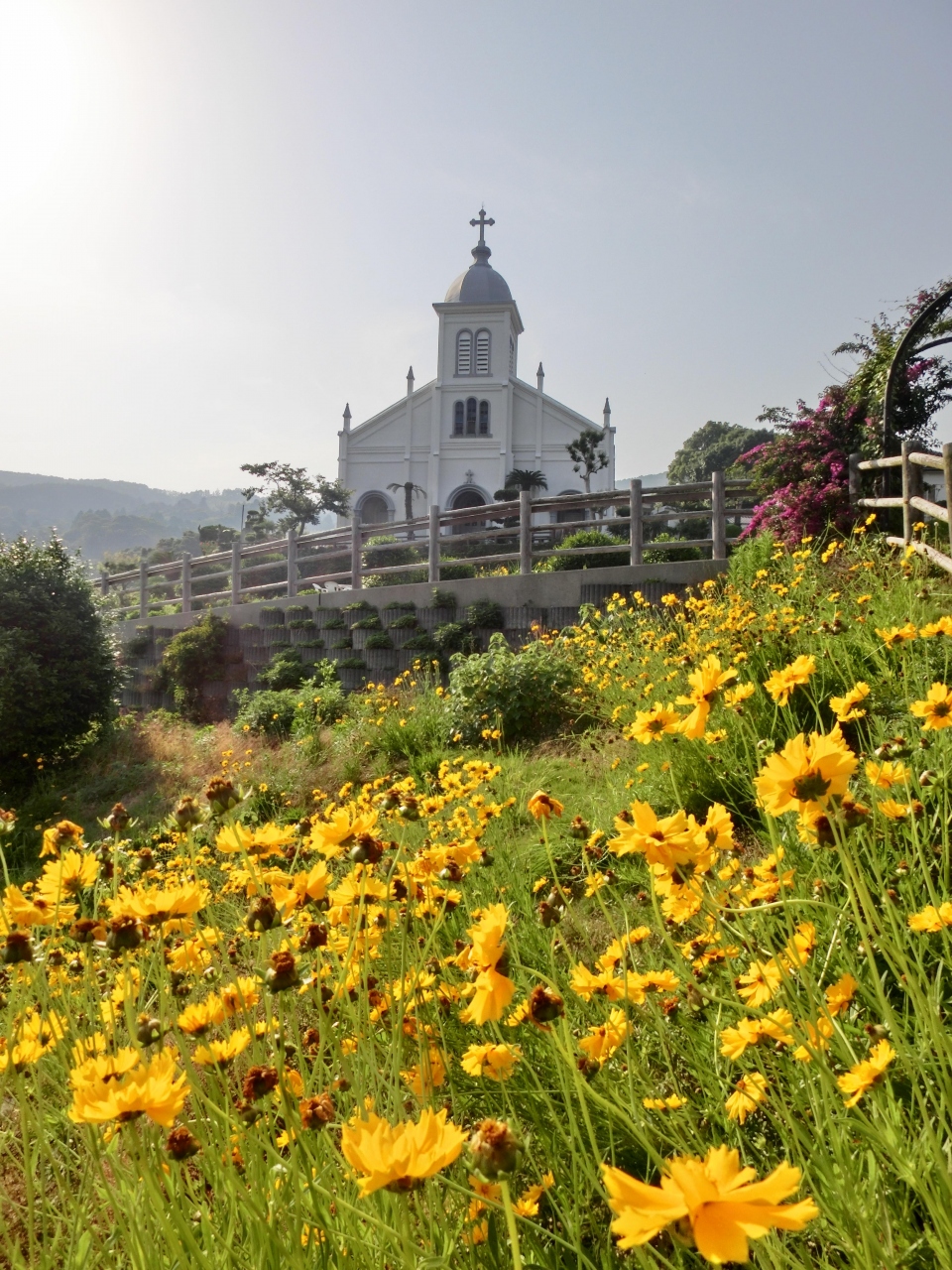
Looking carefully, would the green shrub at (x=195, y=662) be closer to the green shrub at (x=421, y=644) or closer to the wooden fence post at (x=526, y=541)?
the green shrub at (x=421, y=644)

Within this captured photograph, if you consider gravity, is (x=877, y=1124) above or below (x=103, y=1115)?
below

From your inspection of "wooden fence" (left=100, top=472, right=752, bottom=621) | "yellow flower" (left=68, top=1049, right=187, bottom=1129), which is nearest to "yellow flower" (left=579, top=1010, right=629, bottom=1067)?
"yellow flower" (left=68, top=1049, right=187, bottom=1129)

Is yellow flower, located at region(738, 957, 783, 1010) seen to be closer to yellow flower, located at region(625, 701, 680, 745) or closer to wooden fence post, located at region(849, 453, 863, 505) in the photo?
yellow flower, located at region(625, 701, 680, 745)

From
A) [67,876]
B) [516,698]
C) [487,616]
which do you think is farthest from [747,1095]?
[487,616]

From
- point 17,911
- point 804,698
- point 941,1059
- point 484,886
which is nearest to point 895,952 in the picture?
point 941,1059

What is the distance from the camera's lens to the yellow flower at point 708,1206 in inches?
17.1

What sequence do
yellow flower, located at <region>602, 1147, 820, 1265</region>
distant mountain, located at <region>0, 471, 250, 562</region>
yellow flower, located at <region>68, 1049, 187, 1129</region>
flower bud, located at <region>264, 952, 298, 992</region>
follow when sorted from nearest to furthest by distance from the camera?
yellow flower, located at <region>602, 1147, 820, 1265</region> < yellow flower, located at <region>68, 1049, 187, 1129</region> < flower bud, located at <region>264, 952, 298, 992</region> < distant mountain, located at <region>0, 471, 250, 562</region>

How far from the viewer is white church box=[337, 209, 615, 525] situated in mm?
30203

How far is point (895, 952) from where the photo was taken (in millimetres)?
839

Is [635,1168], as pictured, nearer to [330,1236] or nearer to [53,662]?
[330,1236]

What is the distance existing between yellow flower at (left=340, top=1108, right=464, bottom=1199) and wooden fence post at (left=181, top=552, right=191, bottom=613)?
1387 cm

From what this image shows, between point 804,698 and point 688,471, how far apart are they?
45073 mm

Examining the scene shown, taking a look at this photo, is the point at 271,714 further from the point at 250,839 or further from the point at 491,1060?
the point at 491,1060

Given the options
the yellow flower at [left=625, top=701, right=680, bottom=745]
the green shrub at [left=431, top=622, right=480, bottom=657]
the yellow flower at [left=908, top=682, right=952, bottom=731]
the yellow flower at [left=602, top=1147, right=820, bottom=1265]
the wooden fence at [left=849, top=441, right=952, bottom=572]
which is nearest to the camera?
the yellow flower at [left=602, top=1147, right=820, bottom=1265]
